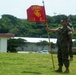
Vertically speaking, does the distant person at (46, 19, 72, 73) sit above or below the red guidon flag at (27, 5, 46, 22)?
below

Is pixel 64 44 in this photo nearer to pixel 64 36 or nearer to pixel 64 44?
pixel 64 44

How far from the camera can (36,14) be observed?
12.7 metres

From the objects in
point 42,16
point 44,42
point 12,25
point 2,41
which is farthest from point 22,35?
point 42,16

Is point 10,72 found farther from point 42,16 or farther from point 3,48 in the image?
point 3,48

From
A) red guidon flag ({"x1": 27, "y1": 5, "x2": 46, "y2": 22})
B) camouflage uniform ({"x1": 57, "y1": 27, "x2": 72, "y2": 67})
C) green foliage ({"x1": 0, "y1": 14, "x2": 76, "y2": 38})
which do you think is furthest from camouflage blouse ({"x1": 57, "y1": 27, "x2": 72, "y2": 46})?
green foliage ({"x1": 0, "y1": 14, "x2": 76, "y2": 38})

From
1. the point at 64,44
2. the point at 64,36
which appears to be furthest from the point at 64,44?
the point at 64,36

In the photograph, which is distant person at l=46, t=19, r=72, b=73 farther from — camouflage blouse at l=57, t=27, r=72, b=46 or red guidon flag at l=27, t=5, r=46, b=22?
red guidon flag at l=27, t=5, r=46, b=22

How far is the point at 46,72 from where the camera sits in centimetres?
1182

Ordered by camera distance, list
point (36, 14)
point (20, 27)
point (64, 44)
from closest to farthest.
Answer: point (64, 44) < point (36, 14) < point (20, 27)

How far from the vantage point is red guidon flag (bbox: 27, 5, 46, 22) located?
12688mm

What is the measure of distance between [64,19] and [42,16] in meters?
1.16

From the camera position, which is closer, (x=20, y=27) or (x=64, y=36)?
(x=64, y=36)

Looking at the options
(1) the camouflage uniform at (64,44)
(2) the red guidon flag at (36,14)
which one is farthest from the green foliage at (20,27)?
(1) the camouflage uniform at (64,44)

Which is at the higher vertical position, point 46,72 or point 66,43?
point 66,43
